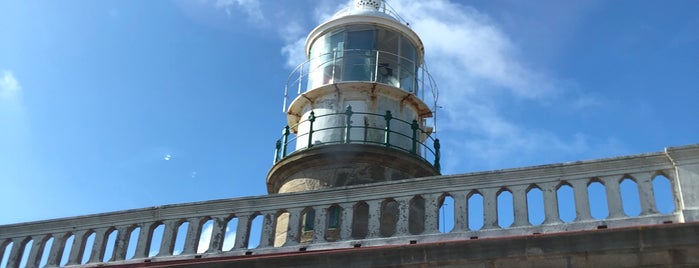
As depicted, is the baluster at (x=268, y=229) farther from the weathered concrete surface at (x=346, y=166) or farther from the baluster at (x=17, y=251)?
the weathered concrete surface at (x=346, y=166)

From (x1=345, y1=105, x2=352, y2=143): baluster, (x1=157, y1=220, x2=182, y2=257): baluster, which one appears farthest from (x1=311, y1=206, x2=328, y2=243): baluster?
(x1=345, y1=105, x2=352, y2=143): baluster

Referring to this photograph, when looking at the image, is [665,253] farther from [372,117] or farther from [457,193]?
[372,117]

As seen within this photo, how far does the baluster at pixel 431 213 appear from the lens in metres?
7.90

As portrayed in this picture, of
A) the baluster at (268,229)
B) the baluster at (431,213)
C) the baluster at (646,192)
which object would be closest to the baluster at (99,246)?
the baluster at (268,229)

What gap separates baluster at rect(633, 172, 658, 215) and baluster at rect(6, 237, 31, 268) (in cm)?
719

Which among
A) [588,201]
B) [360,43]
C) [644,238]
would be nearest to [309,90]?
[360,43]

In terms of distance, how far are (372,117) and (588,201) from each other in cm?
651

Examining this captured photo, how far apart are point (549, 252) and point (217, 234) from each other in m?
3.81

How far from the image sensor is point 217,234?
28.8 ft

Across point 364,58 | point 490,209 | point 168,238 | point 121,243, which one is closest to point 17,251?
point 121,243

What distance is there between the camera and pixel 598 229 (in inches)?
265

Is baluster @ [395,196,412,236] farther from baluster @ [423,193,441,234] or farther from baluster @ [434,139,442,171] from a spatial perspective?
baluster @ [434,139,442,171]

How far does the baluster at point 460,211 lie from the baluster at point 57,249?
479cm

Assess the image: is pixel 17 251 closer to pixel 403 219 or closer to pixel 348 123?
pixel 403 219
